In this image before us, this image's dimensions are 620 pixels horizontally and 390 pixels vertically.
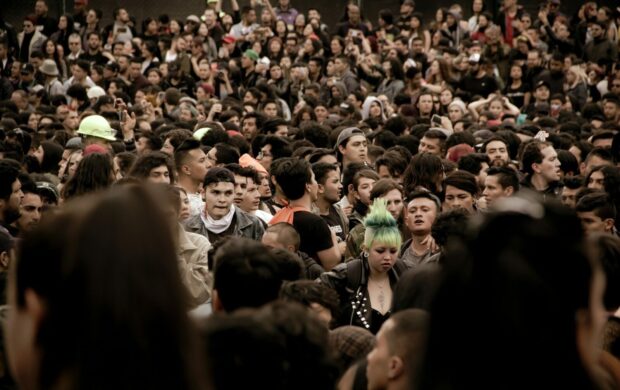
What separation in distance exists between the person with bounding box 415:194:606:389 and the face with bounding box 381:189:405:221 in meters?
5.84

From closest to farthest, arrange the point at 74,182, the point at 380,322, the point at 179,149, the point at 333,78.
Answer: the point at 380,322 → the point at 74,182 → the point at 179,149 → the point at 333,78

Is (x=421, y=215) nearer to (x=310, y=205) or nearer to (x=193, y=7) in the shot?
(x=310, y=205)

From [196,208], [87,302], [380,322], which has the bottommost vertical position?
[380,322]

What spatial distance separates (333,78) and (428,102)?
2918 mm

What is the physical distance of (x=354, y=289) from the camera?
607 centimetres

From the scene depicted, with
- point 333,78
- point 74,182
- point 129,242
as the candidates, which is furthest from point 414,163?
point 333,78

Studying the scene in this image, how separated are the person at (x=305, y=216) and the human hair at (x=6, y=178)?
1933 mm

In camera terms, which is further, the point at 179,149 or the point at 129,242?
the point at 179,149

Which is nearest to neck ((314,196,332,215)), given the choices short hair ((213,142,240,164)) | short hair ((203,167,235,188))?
short hair ((203,167,235,188))

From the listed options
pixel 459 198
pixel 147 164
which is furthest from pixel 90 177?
pixel 459 198

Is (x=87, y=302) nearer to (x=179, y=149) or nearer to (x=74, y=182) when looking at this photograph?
(x=74, y=182)

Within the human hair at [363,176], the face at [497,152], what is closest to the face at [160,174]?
the human hair at [363,176]

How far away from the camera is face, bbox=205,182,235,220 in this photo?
24.6ft

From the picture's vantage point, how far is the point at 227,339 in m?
2.60
